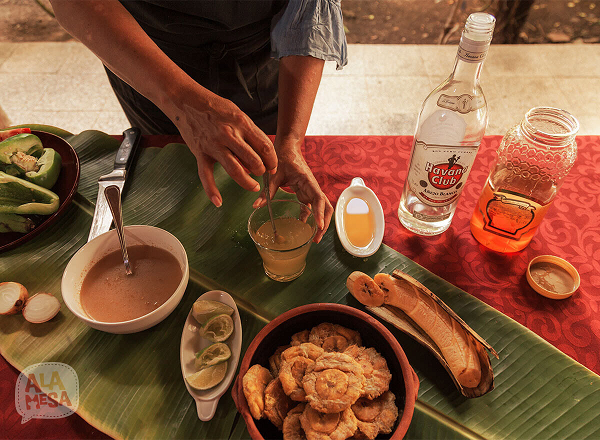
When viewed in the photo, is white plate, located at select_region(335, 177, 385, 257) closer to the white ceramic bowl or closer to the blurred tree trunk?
the white ceramic bowl

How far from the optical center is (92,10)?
52.6 inches

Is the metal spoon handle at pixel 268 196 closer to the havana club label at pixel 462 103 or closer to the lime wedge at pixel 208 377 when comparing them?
the lime wedge at pixel 208 377

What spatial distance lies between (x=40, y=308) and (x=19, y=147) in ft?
2.31

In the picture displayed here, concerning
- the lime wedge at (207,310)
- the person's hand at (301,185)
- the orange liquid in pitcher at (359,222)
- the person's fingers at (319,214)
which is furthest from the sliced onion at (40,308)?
the orange liquid in pitcher at (359,222)

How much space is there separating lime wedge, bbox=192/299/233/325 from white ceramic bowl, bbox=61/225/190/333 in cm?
6

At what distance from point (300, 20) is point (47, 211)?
3.88ft

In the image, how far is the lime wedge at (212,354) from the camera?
1125 mm

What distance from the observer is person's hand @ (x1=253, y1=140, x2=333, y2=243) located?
4.46 feet

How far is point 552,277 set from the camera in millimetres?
1335

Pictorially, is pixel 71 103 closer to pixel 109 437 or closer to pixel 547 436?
pixel 109 437

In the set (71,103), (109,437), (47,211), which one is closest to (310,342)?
(109,437)

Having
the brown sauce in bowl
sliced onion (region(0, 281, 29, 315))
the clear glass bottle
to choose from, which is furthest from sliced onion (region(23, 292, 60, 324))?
the clear glass bottle

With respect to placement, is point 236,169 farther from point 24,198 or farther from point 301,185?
point 24,198

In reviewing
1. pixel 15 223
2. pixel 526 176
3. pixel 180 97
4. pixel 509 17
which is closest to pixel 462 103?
pixel 526 176
